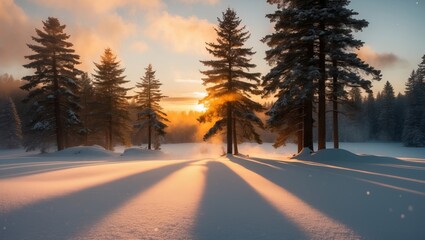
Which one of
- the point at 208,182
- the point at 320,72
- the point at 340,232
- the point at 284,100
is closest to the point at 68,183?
the point at 208,182

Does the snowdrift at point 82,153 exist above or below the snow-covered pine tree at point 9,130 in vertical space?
below

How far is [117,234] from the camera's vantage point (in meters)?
3.35

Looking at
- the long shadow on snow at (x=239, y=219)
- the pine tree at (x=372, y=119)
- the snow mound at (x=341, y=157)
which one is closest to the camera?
the long shadow on snow at (x=239, y=219)

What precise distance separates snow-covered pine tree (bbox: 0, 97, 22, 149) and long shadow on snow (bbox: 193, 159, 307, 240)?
67219 millimetres

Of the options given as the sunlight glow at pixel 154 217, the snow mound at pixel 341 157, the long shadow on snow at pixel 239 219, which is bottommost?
the snow mound at pixel 341 157

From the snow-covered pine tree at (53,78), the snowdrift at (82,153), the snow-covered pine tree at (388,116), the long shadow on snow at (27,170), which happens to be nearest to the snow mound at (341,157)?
the long shadow on snow at (27,170)

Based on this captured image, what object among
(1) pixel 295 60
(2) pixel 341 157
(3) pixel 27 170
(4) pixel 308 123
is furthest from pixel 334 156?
(3) pixel 27 170

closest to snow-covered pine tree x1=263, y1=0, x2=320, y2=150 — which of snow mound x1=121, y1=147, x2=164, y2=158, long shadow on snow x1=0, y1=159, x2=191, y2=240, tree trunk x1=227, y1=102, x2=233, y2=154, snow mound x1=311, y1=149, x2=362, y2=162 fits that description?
snow mound x1=311, y1=149, x2=362, y2=162

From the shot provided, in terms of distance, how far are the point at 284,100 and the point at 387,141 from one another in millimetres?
69121

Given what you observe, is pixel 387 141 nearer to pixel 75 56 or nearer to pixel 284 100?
pixel 284 100

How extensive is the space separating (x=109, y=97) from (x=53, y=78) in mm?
7842

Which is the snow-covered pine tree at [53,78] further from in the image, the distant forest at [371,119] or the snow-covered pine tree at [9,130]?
the snow-covered pine tree at [9,130]

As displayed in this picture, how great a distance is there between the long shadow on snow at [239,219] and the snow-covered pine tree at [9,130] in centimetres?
6722

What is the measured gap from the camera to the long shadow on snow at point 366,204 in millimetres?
3633
